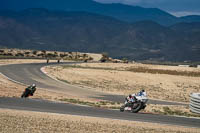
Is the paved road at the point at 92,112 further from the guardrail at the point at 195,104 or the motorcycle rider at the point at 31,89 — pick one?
the motorcycle rider at the point at 31,89

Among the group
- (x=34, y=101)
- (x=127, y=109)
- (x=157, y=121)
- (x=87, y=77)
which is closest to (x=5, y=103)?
(x=34, y=101)

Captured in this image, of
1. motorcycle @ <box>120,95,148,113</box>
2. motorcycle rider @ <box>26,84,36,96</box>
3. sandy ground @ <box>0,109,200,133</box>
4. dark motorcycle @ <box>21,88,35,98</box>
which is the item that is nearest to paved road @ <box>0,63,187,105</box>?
motorcycle rider @ <box>26,84,36,96</box>

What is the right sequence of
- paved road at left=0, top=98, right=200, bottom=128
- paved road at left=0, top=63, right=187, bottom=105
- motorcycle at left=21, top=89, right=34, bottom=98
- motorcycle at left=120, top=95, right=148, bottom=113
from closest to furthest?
paved road at left=0, top=98, right=200, bottom=128 → motorcycle at left=120, top=95, right=148, bottom=113 → motorcycle at left=21, top=89, right=34, bottom=98 → paved road at left=0, top=63, right=187, bottom=105

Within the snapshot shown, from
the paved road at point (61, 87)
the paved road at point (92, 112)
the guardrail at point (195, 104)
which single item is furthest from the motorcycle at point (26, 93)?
the guardrail at point (195, 104)

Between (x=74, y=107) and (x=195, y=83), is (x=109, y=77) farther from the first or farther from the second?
(x=74, y=107)

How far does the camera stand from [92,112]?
1998 cm

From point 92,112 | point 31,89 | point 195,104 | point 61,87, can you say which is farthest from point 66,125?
point 61,87

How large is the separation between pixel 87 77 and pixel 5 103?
1207 inches

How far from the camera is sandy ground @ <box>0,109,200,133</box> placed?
49.4 ft

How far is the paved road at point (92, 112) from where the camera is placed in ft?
61.9

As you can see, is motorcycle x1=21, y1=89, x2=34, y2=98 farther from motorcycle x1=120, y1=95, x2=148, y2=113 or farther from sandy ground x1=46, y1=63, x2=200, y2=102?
sandy ground x1=46, y1=63, x2=200, y2=102

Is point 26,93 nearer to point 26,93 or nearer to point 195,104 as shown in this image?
point 26,93

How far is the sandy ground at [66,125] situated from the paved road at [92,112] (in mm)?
991

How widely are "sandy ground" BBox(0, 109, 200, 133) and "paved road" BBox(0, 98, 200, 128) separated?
0.99 m
